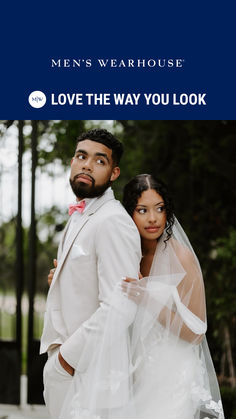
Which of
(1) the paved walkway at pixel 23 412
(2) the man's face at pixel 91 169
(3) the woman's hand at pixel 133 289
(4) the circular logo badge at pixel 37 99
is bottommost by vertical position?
(1) the paved walkway at pixel 23 412

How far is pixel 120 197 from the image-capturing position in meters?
4.68

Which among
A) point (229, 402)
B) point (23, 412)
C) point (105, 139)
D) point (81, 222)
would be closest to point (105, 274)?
point (81, 222)

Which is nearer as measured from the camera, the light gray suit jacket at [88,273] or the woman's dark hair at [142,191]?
the light gray suit jacket at [88,273]

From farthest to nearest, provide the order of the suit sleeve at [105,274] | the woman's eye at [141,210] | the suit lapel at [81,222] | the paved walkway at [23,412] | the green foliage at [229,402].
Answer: the paved walkway at [23,412] → the green foliage at [229,402] → the woman's eye at [141,210] → the suit lapel at [81,222] → the suit sleeve at [105,274]

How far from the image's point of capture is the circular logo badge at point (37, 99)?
12.6 feet

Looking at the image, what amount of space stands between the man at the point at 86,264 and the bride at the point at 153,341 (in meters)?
0.05

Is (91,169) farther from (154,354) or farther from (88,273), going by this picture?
(154,354)

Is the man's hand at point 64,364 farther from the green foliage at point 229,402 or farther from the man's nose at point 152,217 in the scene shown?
the green foliage at point 229,402

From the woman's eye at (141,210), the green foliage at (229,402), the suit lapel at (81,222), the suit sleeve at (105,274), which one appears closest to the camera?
the suit sleeve at (105,274)

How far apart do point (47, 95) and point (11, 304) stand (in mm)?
2567

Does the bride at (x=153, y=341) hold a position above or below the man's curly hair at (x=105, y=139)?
below

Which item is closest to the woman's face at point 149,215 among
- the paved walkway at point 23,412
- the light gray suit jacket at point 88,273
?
the light gray suit jacket at point 88,273

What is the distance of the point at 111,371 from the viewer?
218 cm

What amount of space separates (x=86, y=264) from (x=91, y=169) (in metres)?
0.40
